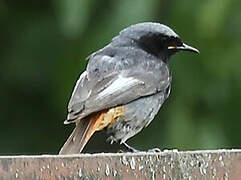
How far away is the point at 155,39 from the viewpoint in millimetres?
5707

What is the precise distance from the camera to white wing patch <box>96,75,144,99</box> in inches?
195

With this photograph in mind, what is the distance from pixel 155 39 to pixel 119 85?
71 centimetres

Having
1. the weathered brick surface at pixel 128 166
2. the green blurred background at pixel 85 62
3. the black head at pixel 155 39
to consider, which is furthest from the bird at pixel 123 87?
the weathered brick surface at pixel 128 166

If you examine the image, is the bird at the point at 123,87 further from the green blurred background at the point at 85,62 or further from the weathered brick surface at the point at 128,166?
the weathered brick surface at the point at 128,166

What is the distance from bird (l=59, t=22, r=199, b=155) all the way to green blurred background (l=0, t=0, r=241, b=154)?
3.12 feet

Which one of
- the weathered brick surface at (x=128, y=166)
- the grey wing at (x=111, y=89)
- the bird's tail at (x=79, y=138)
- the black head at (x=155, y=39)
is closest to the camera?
the weathered brick surface at (x=128, y=166)

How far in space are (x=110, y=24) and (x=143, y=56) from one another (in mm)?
A: 1504

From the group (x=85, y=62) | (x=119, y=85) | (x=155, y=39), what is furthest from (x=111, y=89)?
(x=85, y=62)

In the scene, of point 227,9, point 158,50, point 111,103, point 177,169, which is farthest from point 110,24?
point 177,169

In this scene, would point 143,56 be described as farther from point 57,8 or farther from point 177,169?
point 177,169

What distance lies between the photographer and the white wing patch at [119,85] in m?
4.96

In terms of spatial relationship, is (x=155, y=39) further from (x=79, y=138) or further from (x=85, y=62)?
(x=85, y=62)

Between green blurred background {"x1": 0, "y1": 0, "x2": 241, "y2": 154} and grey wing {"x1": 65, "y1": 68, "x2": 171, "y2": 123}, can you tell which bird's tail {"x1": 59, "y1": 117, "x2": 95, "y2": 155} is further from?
green blurred background {"x1": 0, "y1": 0, "x2": 241, "y2": 154}

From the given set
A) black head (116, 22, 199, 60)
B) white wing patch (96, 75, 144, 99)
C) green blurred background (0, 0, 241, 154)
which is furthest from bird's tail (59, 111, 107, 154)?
green blurred background (0, 0, 241, 154)
